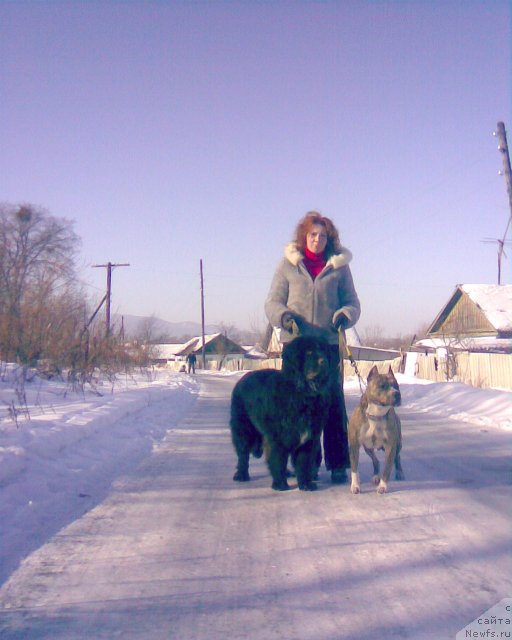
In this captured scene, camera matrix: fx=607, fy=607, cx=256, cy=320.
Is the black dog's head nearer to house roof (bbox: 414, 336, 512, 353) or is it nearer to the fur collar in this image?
the fur collar

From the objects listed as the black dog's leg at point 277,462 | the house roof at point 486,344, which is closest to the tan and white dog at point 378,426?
the black dog's leg at point 277,462

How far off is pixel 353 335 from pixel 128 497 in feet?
178

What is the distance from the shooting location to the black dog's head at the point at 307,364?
184 inches

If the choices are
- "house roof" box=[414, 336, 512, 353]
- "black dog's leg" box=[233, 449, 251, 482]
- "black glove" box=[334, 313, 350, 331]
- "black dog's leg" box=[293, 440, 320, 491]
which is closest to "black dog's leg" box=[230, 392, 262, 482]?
"black dog's leg" box=[233, 449, 251, 482]

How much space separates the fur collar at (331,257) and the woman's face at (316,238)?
0.13m

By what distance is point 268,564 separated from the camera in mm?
3230

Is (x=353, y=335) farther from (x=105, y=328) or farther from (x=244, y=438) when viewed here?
(x=244, y=438)

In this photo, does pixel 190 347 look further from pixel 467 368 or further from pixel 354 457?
pixel 354 457

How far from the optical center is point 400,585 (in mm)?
2846

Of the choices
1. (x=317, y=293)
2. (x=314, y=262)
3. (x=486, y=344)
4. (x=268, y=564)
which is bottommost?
(x=268, y=564)

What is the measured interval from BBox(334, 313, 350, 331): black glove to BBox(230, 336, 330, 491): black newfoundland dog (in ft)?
1.52

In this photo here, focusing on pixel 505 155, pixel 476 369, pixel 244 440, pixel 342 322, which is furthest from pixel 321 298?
pixel 476 369

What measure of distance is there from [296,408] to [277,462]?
1.63 ft

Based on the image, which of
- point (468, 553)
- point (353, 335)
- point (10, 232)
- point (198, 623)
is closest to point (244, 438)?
point (468, 553)
